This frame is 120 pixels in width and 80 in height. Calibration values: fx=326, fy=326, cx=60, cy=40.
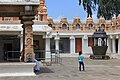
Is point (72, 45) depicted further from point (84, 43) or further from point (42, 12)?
point (42, 12)

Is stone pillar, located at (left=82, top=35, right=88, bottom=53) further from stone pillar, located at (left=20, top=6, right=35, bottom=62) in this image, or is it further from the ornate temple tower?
stone pillar, located at (left=20, top=6, right=35, bottom=62)

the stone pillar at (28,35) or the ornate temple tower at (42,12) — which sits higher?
the ornate temple tower at (42,12)

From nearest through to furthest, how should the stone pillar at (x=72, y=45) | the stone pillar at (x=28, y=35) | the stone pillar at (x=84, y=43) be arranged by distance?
the stone pillar at (x=28, y=35) → the stone pillar at (x=72, y=45) → the stone pillar at (x=84, y=43)

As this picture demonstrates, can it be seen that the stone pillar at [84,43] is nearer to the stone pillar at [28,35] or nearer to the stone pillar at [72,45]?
the stone pillar at [72,45]

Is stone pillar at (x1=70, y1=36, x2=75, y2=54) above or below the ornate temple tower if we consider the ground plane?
below

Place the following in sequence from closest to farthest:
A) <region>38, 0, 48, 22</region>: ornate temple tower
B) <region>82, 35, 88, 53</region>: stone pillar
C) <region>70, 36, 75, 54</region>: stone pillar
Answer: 1. <region>38, 0, 48, 22</region>: ornate temple tower
2. <region>70, 36, 75, 54</region>: stone pillar
3. <region>82, 35, 88, 53</region>: stone pillar

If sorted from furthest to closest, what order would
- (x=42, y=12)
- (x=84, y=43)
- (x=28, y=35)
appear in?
(x=84, y=43), (x=42, y=12), (x=28, y=35)

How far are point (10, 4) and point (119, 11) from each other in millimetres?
40053

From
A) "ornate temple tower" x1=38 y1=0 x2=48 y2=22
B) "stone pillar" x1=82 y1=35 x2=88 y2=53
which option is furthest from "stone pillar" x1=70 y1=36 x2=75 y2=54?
"ornate temple tower" x1=38 y1=0 x2=48 y2=22

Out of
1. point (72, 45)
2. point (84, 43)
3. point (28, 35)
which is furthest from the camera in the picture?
point (84, 43)

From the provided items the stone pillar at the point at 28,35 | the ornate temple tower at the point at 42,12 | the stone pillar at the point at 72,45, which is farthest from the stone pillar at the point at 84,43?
the stone pillar at the point at 28,35

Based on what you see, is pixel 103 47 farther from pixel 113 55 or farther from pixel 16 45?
pixel 16 45

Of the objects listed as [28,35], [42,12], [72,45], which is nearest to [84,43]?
[72,45]

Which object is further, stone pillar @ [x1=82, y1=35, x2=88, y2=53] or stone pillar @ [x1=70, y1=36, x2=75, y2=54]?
stone pillar @ [x1=82, y1=35, x2=88, y2=53]
